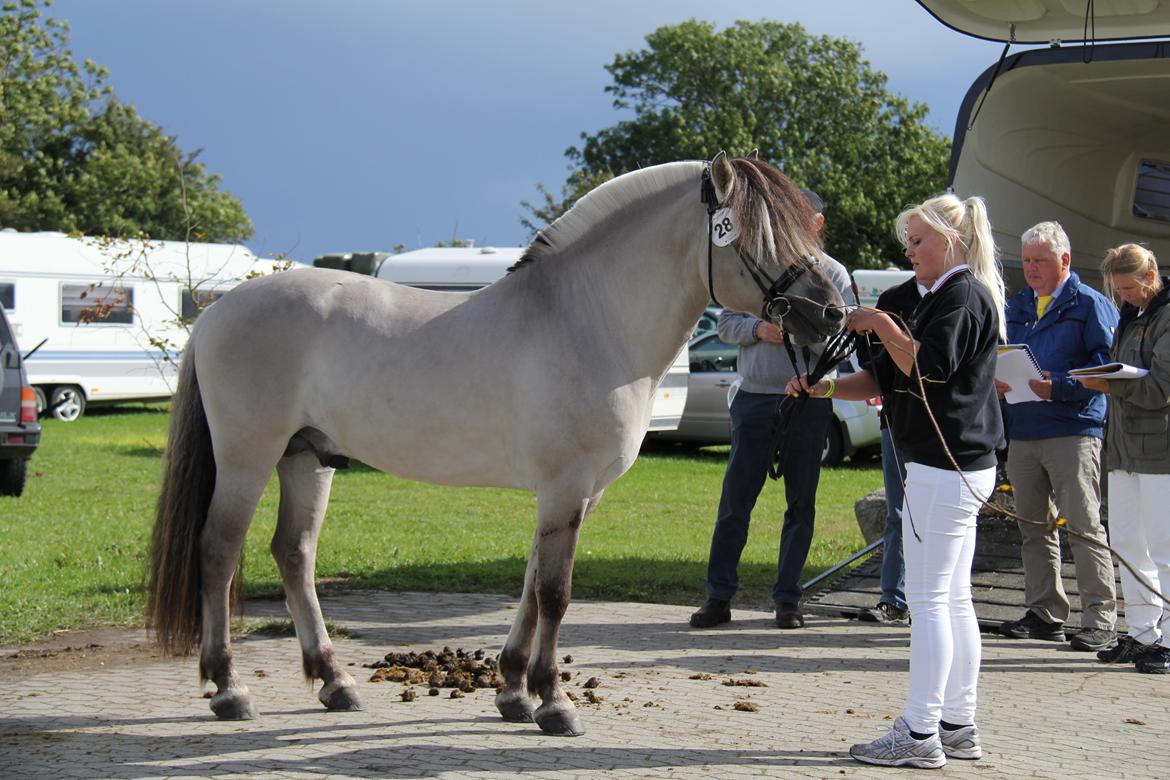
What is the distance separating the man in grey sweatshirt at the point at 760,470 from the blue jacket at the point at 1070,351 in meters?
1.14

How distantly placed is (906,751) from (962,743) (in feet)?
0.97

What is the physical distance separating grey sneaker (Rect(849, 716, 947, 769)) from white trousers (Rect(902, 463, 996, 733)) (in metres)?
0.04

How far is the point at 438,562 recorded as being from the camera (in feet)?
28.9

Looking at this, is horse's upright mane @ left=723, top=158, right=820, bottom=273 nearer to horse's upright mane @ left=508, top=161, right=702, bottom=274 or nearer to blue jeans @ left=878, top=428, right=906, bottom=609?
horse's upright mane @ left=508, top=161, right=702, bottom=274

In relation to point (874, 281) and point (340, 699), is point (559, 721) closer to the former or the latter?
point (340, 699)

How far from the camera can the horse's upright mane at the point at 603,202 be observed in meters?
4.67

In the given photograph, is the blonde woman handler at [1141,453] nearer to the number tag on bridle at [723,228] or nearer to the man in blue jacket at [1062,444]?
the man in blue jacket at [1062,444]

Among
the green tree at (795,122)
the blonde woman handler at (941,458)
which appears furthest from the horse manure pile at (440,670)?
the green tree at (795,122)

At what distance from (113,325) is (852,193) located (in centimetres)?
2778

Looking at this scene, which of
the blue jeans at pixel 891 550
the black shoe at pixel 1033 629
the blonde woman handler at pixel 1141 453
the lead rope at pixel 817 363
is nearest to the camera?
the lead rope at pixel 817 363

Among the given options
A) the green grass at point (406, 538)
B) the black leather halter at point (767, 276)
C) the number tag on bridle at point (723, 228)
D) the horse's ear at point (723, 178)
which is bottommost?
the green grass at point (406, 538)

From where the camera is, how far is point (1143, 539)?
5973 mm

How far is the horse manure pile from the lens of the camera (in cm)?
529

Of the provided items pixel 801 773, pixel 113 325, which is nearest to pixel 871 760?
pixel 801 773
